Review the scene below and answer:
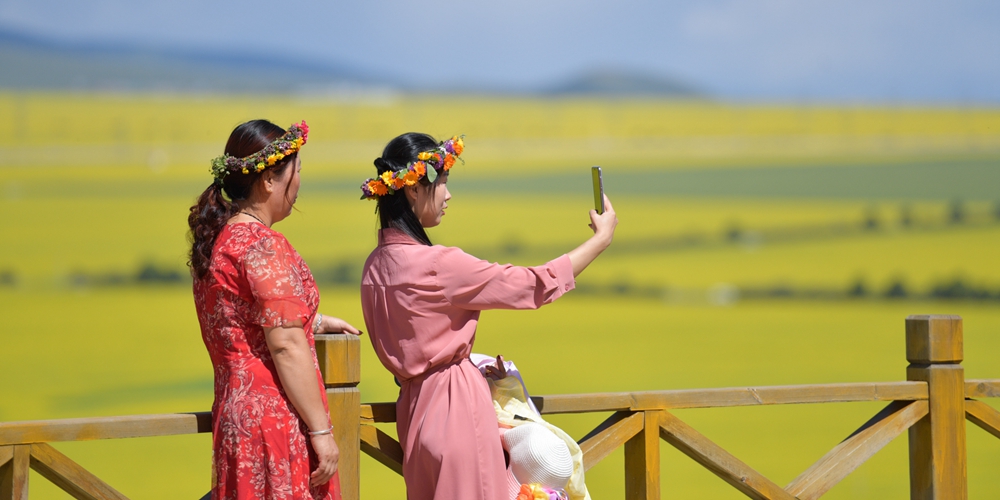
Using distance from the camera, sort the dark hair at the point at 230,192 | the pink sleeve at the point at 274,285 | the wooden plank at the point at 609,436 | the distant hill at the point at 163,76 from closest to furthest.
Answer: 1. the pink sleeve at the point at 274,285
2. the dark hair at the point at 230,192
3. the wooden plank at the point at 609,436
4. the distant hill at the point at 163,76

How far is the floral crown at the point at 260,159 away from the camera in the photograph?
2.28 metres

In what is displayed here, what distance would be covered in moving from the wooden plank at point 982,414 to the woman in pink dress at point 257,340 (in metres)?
1.99

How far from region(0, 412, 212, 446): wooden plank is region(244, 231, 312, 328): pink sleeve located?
1.34 ft

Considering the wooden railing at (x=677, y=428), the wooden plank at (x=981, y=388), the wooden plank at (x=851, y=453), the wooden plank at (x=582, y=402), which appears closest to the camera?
the wooden railing at (x=677, y=428)

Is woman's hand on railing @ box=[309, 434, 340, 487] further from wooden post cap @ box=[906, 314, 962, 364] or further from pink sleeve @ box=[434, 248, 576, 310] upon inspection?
wooden post cap @ box=[906, 314, 962, 364]

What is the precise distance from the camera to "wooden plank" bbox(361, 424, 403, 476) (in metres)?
2.62

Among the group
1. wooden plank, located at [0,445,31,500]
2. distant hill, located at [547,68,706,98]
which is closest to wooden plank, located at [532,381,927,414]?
wooden plank, located at [0,445,31,500]

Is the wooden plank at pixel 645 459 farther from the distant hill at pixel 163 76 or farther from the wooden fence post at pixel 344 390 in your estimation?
the distant hill at pixel 163 76

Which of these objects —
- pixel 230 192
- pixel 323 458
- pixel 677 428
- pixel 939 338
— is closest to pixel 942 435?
pixel 939 338

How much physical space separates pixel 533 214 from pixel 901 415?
39.4 m

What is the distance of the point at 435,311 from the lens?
2.35 metres

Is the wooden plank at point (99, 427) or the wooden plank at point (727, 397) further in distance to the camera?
the wooden plank at point (727, 397)

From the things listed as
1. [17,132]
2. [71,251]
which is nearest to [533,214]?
[71,251]

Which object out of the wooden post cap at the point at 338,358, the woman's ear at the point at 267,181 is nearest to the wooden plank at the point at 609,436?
the wooden post cap at the point at 338,358
